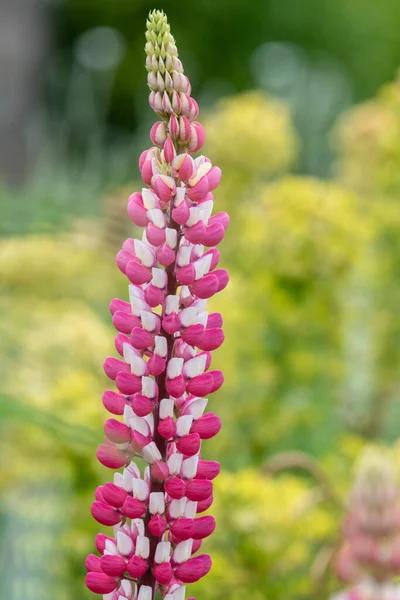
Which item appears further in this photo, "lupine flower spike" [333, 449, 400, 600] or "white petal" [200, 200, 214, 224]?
"lupine flower spike" [333, 449, 400, 600]

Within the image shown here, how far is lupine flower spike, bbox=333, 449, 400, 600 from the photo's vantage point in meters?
0.71

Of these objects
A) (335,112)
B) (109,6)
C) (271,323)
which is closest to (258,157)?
(271,323)

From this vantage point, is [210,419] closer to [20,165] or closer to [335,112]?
[335,112]

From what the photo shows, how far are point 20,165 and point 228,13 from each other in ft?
8.09

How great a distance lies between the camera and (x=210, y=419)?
1.55 ft

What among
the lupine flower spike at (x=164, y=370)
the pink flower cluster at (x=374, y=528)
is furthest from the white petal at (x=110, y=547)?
the pink flower cluster at (x=374, y=528)

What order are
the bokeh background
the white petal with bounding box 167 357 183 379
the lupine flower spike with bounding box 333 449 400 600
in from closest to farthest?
1. the white petal with bounding box 167 357 183 379
2. the lupine flower spike with bounding box 333 449 400 600
3. the bokeh background

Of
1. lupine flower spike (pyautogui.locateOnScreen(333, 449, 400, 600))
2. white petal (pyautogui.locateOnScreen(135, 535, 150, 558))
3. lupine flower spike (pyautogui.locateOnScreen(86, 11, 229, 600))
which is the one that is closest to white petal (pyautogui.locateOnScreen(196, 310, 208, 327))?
lupine flower spike (pyautogui.locateOnScreen(86, 11, 229, 600))

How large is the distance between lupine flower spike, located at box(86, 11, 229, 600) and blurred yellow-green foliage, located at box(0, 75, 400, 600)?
0.49 feet

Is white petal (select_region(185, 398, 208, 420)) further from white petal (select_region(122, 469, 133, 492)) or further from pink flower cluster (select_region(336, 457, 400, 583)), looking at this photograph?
pink flower cluster (select_region(336, 457, 400, 583))

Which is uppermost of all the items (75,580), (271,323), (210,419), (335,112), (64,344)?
(335,112)

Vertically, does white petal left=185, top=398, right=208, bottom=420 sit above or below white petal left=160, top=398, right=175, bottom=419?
above

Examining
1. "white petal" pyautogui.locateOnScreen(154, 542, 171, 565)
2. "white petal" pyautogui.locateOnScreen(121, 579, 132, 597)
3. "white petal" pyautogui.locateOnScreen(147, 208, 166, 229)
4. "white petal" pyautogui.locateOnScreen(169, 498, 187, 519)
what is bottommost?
"white petal" pyautogui.locateOnScreen(121, 579, 132, 597)

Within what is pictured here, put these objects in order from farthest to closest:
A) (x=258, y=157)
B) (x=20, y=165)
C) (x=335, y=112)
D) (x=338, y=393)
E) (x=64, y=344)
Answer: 1. (x=20, y=165)
2. (x=335, y=112)
3. (x=258, y=157)
4. (x=338, y=393)
5. (x=64, y=344)
